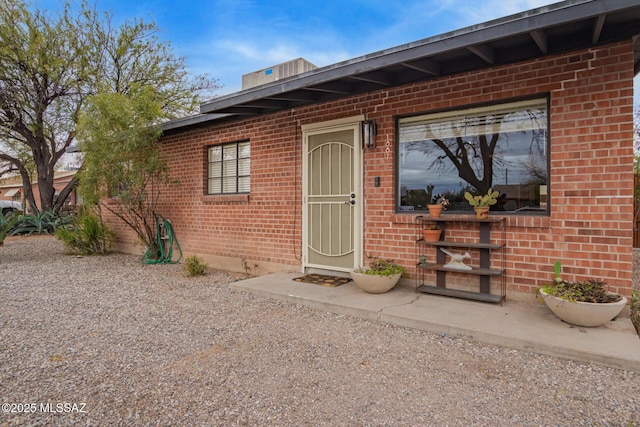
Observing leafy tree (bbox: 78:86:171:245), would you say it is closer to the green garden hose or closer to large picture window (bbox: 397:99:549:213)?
the green garden hose

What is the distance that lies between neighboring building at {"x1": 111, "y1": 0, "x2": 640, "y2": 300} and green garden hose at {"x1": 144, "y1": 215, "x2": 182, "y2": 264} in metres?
1.48

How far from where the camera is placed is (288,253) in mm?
5867

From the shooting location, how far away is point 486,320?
11.1 ft

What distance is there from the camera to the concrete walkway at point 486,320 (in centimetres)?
277

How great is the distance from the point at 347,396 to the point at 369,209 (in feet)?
9.59

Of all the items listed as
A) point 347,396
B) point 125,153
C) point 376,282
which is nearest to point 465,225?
point 376,282

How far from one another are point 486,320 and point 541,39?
2598 mm

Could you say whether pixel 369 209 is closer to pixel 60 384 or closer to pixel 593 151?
pixel 593 151

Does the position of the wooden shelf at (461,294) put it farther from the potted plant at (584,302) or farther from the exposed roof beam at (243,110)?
the exposed roof beam at (243,110)

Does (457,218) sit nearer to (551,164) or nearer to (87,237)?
(551,164)

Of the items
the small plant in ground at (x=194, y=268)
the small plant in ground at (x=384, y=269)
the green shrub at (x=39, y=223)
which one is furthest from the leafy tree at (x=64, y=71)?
the small plant in ground at (x=384, y=269)

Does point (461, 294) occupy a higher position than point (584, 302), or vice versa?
point (584, 302)

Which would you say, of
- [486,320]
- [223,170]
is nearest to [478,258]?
[486,320]

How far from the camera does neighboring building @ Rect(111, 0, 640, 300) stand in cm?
342
